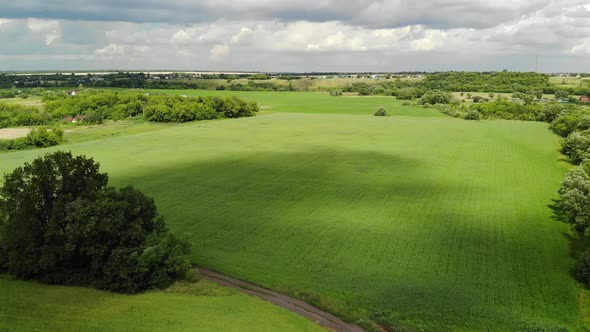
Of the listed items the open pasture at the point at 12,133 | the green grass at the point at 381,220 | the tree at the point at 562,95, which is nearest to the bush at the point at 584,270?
the green grass at the point at 381,220

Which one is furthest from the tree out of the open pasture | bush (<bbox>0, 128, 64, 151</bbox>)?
the open pasture

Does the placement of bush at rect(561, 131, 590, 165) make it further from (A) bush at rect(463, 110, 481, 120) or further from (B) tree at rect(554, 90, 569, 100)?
(B) tree at rect(554, 90, 569, 100)

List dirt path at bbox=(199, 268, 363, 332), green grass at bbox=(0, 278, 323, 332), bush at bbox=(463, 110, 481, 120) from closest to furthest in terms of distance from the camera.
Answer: green grass at bbox=(0, 278, 323, 332) < dirt path at bbox=(199, 268, 363, 332) < bush at bbox=(463, 110, 481, 120)

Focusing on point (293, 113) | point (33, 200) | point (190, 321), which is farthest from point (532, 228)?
point (293, 113)

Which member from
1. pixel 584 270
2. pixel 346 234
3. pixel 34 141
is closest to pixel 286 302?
pixel 346 234

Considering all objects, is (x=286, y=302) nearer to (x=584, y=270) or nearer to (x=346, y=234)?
(x=346, y=234)

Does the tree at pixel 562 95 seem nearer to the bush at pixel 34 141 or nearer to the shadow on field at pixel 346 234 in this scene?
the shadow on field at pixel 346 234

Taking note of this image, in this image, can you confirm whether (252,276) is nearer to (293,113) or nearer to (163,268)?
(163,268)
